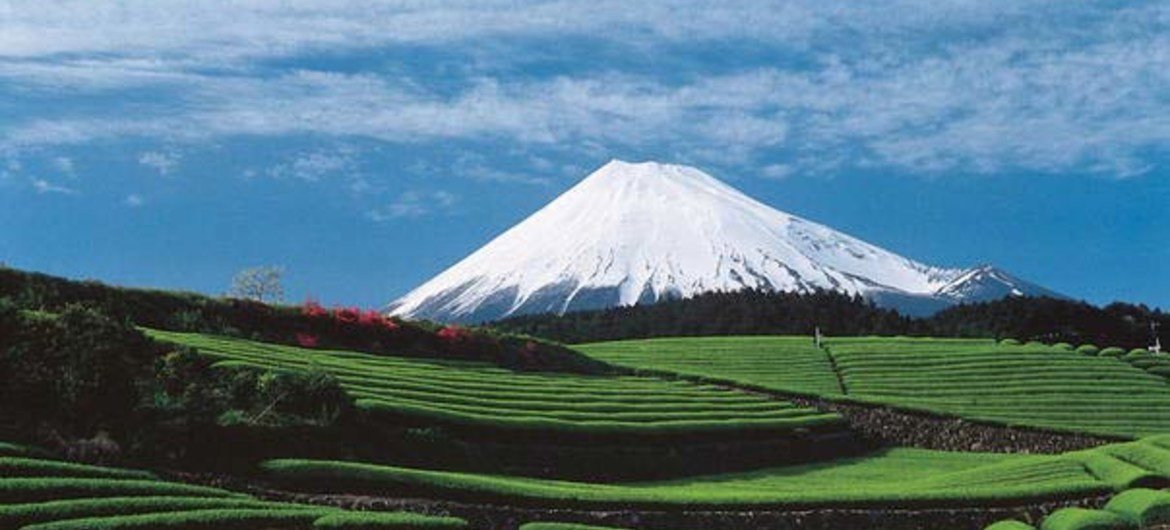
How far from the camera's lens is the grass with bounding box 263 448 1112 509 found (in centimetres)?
→ 2772

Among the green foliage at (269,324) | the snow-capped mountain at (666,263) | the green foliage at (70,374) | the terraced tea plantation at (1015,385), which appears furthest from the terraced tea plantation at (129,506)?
the snow-capped mountain at (666,263)

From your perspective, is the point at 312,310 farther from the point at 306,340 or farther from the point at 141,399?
the point at 141,399

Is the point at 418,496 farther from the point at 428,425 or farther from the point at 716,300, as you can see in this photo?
the point at 716,300

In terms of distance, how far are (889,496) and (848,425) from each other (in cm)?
1747

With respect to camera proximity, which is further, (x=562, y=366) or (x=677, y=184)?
(x=677, y=184)

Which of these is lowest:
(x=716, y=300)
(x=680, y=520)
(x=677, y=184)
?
(x=680, y=520)

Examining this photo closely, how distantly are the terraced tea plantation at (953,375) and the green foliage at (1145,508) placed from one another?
20.4 m

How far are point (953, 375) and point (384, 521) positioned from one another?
127 ft

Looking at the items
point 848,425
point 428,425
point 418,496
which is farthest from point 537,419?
point 848,425

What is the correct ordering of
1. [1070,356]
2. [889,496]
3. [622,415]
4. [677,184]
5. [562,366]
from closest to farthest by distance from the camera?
[889,496], [622,415], [562,366], [1070,356], [677,184]

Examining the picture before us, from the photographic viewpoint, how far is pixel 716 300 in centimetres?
9238

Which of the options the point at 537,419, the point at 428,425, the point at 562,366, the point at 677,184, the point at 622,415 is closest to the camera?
the point at 428,425

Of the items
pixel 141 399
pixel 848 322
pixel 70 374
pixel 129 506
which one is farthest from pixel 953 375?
pixel 129 506

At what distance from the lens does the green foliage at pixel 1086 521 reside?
27.3 metres
